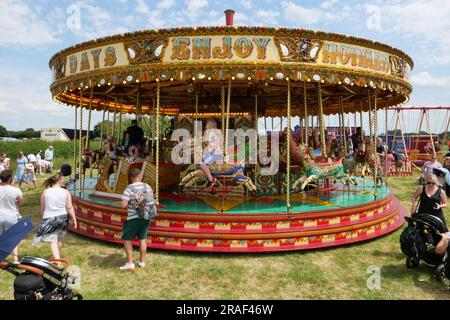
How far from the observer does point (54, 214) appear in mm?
4910

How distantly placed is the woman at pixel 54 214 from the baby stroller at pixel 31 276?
1370mm

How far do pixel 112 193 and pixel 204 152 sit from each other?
2.52m

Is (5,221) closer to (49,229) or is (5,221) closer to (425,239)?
(49,229)

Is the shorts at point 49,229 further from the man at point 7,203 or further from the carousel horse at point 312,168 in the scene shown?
the carousel horse at point 312,168

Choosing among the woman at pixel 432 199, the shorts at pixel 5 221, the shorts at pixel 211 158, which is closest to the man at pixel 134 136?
the shorts at pixel 211 158

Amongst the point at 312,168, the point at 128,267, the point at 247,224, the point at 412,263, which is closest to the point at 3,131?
the point at 312,168

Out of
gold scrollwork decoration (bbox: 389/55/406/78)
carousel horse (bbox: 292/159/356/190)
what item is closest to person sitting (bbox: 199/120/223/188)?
carousel horse (bbox: 292/159/356/190)

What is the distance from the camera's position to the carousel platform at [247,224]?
596 centimetres

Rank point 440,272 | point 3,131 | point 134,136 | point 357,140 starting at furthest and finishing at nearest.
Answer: point 3,131
point 357,140
point 134,136
point 440,272

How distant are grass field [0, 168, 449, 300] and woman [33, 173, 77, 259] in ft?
2.22

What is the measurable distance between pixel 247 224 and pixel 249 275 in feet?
3.64

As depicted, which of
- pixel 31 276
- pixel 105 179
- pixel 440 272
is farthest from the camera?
pixel 105 179

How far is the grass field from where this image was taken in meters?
4.45

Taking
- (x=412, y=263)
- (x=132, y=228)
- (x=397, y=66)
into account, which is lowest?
(x=412, y=263)
